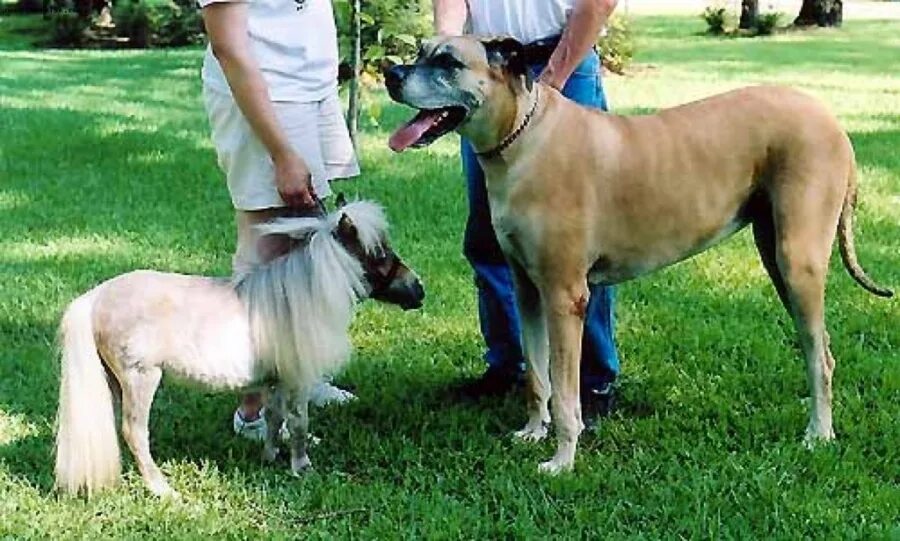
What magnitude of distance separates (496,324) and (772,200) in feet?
4.55

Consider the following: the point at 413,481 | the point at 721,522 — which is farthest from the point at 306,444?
the point at 721,522

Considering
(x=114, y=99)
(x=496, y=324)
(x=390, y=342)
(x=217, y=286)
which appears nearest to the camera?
(x=217, y=286)

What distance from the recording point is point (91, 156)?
38.1 feet

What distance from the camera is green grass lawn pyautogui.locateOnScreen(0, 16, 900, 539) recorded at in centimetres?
431

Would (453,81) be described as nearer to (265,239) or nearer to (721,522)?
(265,239)

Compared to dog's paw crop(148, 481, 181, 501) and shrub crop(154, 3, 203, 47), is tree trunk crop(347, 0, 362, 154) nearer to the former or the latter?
dog's paw crop(148, 481, 181, 501)

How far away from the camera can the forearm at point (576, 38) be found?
485cm

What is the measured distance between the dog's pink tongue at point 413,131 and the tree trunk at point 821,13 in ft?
81.8

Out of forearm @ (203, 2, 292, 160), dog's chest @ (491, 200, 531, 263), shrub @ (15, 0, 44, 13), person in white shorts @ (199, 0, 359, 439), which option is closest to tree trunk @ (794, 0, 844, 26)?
shrub @ (15, 0, 44, 13)

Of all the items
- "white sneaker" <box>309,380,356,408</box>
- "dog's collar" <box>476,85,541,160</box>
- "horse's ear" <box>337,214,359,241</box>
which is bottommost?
"white sneaker" <box>309,380,356,408</box>

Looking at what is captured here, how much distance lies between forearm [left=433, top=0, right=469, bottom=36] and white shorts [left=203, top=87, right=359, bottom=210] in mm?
516

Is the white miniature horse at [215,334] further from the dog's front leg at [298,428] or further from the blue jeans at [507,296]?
the blue jeans at [507,296]

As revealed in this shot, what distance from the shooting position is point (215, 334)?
14.7ft

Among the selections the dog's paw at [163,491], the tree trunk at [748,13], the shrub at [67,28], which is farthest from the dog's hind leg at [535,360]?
the shrub at [67,28]
